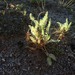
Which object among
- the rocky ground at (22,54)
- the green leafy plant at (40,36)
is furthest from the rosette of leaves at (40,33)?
the rocky ground at (22,54)

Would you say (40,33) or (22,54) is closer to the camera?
Result: (40,33)

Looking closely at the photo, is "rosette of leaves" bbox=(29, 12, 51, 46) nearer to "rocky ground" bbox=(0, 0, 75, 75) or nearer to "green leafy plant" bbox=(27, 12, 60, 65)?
"green leafy plant" bbox=(27, 12, 60, 65)

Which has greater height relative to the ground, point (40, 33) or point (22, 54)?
point (40, 33)

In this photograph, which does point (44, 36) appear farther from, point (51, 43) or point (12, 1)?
point (12, 1)

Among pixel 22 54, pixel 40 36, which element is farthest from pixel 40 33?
pixel 22 54

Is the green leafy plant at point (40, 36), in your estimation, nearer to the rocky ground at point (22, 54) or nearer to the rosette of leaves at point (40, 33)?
the rosette of leaves at point (40, 33)

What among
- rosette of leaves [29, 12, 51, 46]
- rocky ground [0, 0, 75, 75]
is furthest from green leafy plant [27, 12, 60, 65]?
rocky ground [0, 0, 75, 75]

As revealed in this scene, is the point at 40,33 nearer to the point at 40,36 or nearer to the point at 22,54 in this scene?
the point at 40,36

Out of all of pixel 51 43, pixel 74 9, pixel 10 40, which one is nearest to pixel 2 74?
pixel 10 40
